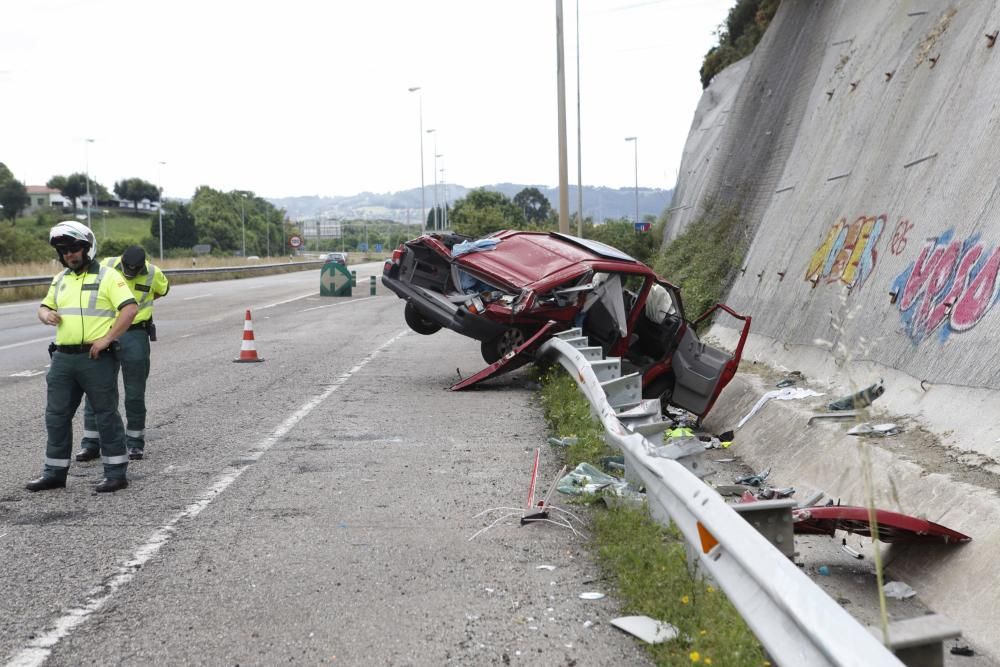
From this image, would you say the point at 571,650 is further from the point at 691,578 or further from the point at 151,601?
the point at 151,601

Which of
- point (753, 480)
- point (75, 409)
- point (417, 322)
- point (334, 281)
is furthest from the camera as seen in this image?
point (334, 281)

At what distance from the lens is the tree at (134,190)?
172875mm

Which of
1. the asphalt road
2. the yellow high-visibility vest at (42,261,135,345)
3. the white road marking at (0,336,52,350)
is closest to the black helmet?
the asphalt road

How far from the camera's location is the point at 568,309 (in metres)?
12.5

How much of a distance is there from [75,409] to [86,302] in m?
0.73

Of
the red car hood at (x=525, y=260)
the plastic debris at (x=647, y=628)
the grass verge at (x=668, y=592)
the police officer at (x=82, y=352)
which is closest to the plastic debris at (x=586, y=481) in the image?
the grass verge at (x=668, y=592)

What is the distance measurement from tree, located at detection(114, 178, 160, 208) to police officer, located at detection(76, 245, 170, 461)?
562 ft

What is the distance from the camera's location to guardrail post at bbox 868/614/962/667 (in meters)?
2.93

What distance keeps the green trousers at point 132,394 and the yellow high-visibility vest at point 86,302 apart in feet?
2.92

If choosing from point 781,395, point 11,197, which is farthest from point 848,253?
point 11,197

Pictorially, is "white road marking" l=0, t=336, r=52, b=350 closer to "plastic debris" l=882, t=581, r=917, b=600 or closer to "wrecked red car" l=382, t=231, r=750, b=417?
"wrecked red car" l=382, t=231, r=750, b=417

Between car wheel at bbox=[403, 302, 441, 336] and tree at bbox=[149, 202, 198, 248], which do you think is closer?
car wheel at bbox=[403, 302, 441, 336]

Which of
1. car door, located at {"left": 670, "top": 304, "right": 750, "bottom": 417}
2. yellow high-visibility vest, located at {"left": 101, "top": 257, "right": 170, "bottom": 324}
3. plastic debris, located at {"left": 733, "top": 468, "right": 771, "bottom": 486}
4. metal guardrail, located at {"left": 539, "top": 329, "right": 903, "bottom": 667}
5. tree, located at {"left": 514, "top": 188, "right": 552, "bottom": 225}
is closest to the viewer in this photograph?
metal guardrail, located at {"left": 539, "top": 329, "right": 903, "bottom": 667}

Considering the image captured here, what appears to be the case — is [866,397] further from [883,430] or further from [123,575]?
[123,575]
